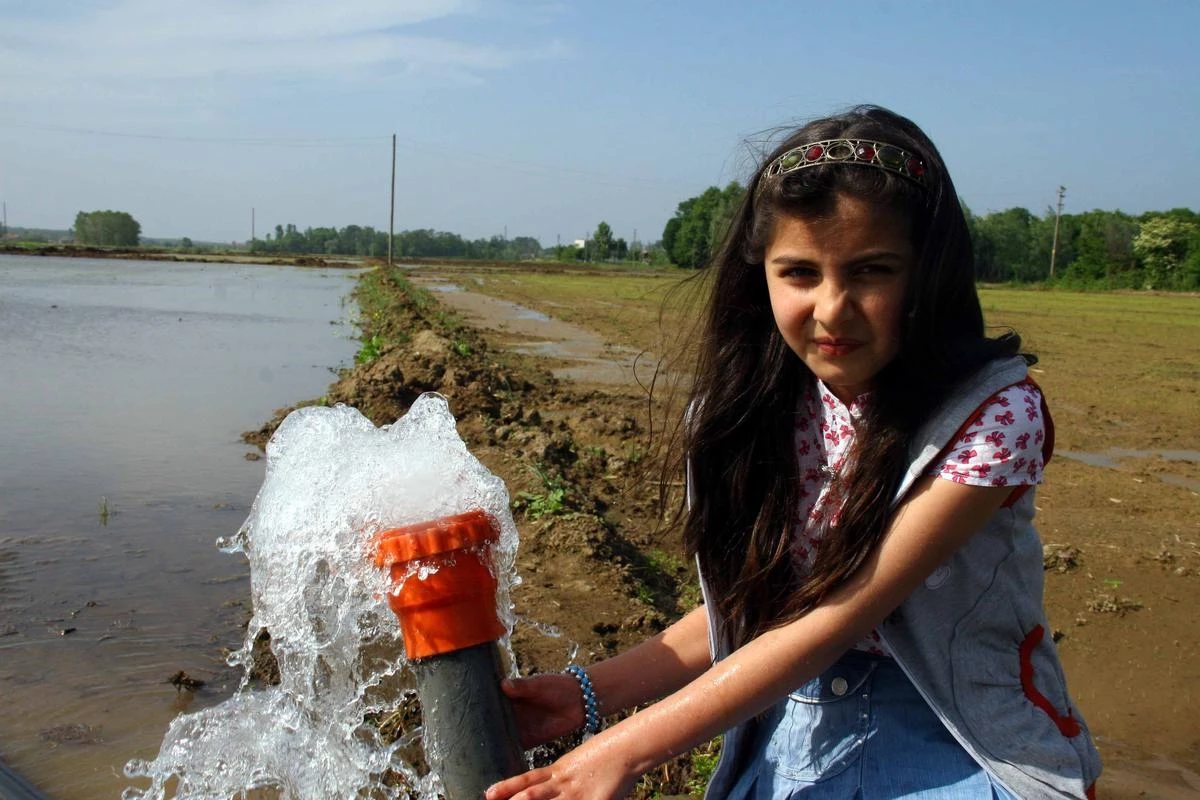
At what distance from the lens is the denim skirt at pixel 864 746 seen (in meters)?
1.49

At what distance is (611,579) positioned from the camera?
14.5 feet

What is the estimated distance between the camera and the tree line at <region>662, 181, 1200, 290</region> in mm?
53750

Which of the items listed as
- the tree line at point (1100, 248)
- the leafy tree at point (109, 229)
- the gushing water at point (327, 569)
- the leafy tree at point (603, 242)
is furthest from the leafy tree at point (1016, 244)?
the leafy tree at point (109, 229)

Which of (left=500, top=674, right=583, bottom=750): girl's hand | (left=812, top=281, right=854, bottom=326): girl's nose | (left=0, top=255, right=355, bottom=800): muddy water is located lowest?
(left=0, top=255, right=355, bottom=800): muddy water

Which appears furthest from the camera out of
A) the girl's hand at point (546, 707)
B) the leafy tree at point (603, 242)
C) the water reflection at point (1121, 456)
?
the leafy tree at point (603, 242)

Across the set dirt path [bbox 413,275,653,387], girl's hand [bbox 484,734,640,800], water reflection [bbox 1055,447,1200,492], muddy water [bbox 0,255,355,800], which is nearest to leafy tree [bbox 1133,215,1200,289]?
dirt path [bbox 413,275,653,387]

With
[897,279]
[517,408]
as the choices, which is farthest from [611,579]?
[517,408]

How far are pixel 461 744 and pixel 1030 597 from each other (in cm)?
83

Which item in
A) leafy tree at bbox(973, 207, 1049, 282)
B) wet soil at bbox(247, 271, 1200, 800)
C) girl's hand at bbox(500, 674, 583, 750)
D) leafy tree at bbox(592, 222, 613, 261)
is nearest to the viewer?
girl's hand at bbox(500, 674, 583, 750)

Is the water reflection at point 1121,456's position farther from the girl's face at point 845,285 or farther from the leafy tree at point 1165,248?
the leafy tree at point 1165,248

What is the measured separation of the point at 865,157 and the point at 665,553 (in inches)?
158

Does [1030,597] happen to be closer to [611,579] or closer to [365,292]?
[611,579]

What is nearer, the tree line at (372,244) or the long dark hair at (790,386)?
the long dark hair at (790,386)

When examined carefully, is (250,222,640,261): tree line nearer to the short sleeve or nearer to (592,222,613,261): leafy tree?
(592,222,613,261): leafy tree
